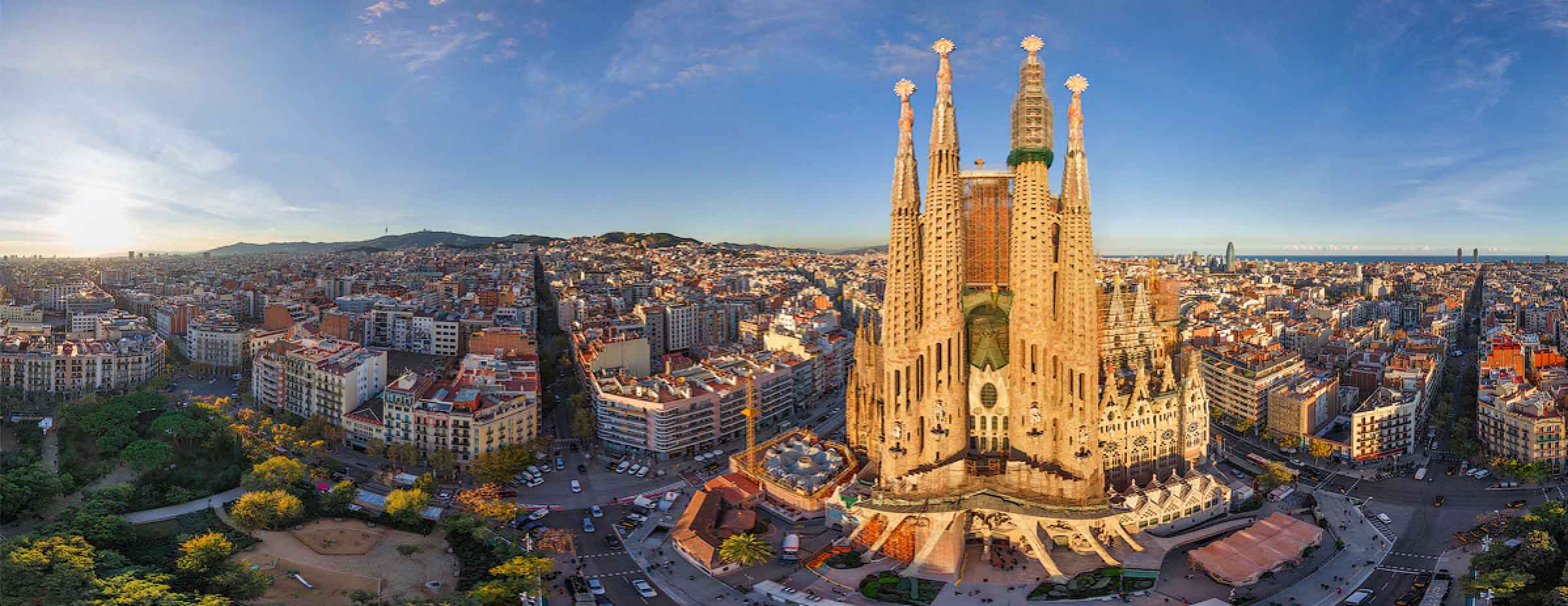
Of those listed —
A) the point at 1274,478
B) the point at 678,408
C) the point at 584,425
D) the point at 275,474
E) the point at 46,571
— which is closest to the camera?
the point at 46,571

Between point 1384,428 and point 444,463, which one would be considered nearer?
point 444,463

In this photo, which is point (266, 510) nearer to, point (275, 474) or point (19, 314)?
point (275, 474)

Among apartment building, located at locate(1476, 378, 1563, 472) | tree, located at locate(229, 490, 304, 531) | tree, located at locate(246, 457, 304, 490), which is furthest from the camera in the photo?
apartment building, located at locate(1476, 378, 1563, 472)

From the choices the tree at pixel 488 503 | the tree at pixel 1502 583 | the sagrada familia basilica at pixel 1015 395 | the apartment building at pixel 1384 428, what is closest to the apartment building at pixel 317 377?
the tree at pixel 488 503

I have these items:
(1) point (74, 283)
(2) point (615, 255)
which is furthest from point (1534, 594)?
(2) point (615, 255)

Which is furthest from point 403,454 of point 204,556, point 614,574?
point 614,574

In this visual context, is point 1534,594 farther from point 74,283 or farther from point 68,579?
point 74,283

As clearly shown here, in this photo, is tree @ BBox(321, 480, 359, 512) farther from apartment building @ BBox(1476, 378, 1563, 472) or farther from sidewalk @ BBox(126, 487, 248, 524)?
apartment building @ BBox(1476, 378, 1563, 472)

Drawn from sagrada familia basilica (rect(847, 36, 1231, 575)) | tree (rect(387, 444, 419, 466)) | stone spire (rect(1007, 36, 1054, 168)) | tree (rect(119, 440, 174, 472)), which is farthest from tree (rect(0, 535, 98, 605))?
stone spire (rect(1007, 36, 1054, 168))
